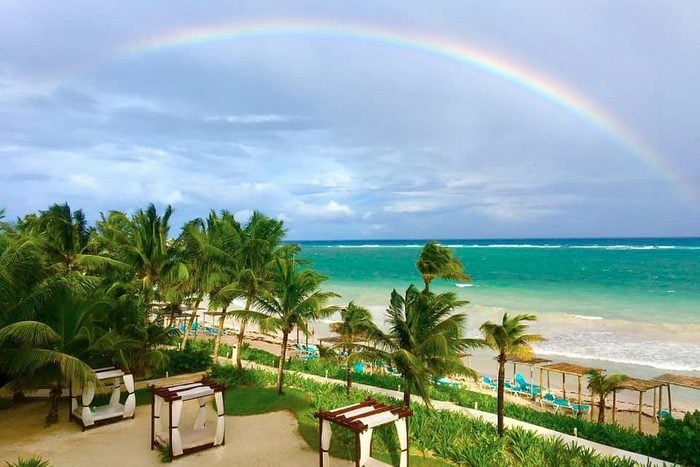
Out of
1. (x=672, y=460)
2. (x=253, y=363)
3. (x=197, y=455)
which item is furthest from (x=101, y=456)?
(x=672, y=460)

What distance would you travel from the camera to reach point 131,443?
12070mm

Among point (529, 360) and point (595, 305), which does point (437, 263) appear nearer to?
point (529, 360)

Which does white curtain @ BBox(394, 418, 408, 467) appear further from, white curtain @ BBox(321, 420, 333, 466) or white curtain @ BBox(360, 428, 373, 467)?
white curtain @ BBox(321, 420, 333, 466)

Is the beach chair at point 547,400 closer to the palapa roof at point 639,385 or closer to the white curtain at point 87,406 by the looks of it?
the palapa roof at point 639,385

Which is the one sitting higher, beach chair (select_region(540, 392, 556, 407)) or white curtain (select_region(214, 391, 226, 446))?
white curtain (select_region(214, 391, 226, 446))

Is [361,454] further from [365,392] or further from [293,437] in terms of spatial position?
[365,392]

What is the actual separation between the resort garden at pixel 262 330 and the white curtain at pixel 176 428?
2.34 m

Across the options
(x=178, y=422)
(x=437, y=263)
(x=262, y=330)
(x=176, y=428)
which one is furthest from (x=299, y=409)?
(x=437, y=263)

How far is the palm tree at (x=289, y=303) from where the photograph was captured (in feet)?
53.2

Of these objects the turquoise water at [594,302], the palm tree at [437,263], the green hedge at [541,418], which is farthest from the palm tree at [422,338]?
the turquoise water at [594,302]

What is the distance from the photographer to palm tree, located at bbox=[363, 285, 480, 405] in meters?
12.3

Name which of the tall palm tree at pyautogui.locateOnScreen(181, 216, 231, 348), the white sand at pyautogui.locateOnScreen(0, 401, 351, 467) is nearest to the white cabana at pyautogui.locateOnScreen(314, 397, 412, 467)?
the white sand at pyautogui.locateOnScreen(0, 401, 351, 467)

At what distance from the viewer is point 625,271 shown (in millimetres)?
68875

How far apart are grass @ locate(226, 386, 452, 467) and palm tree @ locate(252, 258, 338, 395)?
68 cm
